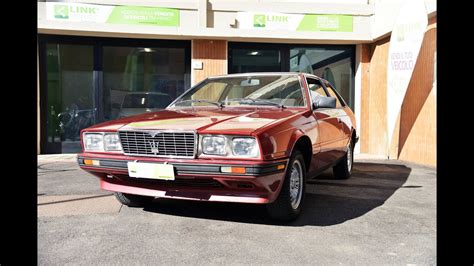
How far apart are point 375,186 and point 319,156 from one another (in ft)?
5.33

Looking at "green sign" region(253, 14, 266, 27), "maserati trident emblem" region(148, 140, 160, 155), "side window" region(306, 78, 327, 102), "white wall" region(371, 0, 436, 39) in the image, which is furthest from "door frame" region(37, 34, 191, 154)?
"maserati trident emblem" region(148, 140, 160, 155)

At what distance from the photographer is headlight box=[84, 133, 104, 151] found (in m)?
3.54

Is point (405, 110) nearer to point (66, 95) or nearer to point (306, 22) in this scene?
point (306, 22)

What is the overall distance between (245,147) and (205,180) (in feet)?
1.42

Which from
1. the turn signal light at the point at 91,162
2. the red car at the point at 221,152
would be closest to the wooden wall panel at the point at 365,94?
the red car at the point at 221,152

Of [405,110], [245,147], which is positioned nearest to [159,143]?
[245,147]

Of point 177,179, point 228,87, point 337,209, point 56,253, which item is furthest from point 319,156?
point 56,253

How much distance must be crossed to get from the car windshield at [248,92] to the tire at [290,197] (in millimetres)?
711

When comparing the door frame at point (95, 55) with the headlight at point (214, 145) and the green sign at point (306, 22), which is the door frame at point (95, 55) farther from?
the headlight at point (214, 145)

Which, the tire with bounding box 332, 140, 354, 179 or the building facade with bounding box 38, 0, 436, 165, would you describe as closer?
the tire with bounding box 332, 140, 354, 179

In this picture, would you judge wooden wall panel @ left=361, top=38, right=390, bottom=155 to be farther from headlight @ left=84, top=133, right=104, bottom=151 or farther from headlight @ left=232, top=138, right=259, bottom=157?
headlight @ left=84, top=133, right=104, bottom=151

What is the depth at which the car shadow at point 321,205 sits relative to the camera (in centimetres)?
370
